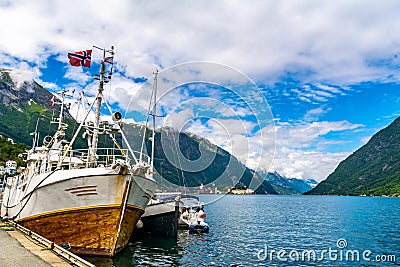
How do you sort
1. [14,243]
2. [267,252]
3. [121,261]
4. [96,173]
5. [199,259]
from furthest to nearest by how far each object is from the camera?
[267,252]
[199,259]
[121,261]
[96,173]
[14,243]

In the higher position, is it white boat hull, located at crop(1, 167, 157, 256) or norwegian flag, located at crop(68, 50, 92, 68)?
norwegian flag, located at crop(68, 50, 92, 68)

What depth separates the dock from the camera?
14.1 meters

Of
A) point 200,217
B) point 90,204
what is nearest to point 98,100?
point 90,204

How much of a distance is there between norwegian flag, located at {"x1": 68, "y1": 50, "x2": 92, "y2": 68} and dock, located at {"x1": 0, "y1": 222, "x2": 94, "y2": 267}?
11933mm

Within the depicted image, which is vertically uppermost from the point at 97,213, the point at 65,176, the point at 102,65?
the point at 102,65

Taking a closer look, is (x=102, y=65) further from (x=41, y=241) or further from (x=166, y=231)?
(x=166, y=231)

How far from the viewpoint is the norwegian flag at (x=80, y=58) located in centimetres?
2322

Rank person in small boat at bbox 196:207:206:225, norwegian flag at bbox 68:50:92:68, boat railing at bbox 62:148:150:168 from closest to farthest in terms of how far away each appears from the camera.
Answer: boat railing at bbox 62:148:150:168 < norwegian flag at bbox 68:50:92:68 < person in small boat at bbox 196:207:206:225

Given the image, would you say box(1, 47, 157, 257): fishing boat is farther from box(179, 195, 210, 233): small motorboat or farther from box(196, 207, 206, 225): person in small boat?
box(196, 207, 206, 225): person in small boat

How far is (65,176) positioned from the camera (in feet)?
66.7

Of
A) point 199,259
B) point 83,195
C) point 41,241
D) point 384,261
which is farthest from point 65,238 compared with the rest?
point 384,261

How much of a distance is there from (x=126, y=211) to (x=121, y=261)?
13.4ft

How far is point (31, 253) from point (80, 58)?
13.6m

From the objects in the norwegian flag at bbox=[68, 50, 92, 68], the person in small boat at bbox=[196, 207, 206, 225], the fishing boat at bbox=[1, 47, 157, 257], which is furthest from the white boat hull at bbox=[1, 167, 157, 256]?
the person in small boat at bbox=[196, 207, 206, 225]
